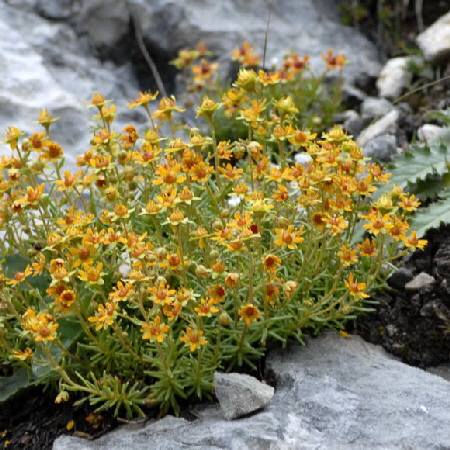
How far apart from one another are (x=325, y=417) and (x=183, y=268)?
638mm

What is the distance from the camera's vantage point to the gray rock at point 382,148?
3.61m

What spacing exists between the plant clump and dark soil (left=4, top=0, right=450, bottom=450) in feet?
0.38

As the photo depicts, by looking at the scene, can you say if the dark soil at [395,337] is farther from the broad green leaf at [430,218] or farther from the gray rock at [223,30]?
the gray rock at [223,30]

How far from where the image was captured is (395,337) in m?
2.57

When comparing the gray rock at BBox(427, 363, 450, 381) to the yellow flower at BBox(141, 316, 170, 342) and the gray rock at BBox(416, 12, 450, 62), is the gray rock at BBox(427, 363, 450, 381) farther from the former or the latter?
the gray rock at BBox(416, 12, 450, 62)

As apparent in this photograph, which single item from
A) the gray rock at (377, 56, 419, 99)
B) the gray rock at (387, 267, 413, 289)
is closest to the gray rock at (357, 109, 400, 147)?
the gray rock at (377, 56, 419, 99)

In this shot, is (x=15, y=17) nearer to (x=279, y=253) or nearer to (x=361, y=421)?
(x=279, y=253)

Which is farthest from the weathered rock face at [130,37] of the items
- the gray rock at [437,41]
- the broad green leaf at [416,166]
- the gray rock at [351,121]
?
the broad green leaf at [416,166]

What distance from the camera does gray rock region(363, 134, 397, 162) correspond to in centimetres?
361

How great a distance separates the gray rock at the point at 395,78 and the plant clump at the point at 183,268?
7.53 ft

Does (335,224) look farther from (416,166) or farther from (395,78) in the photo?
(395,78)

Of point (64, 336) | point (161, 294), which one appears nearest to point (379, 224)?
point (161, 294)

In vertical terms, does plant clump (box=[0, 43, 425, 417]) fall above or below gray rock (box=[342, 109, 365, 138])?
below

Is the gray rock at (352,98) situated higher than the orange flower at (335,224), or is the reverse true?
the gray rock at (352,98)
